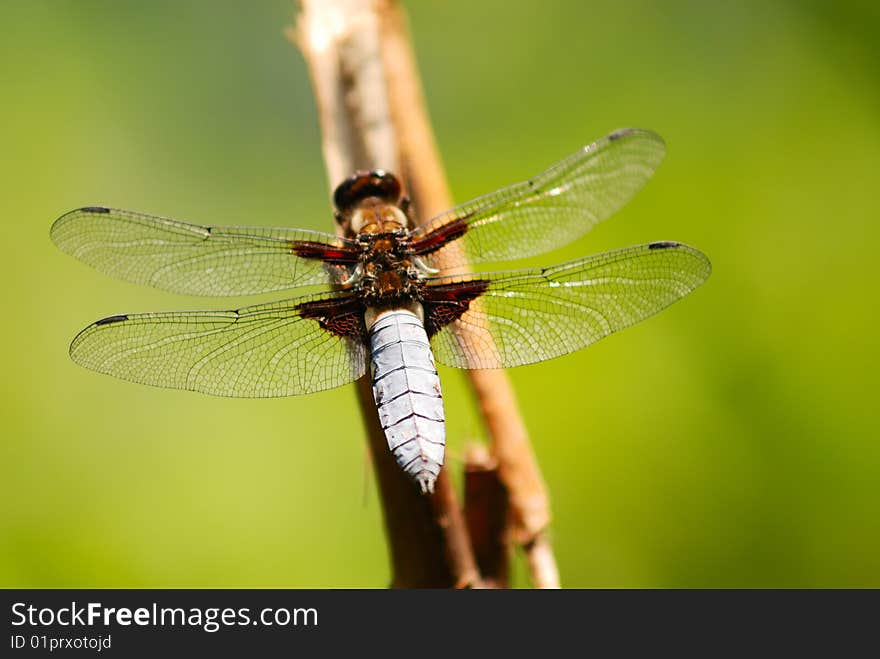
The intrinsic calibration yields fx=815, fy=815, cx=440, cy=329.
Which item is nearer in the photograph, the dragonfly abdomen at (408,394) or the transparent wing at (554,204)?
the dragonfly abdomen at (408,394)

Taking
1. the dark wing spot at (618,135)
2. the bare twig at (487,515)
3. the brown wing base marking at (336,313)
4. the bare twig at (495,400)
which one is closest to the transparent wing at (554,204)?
the dark wing spot at (618,135)

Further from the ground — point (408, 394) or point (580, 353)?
point (580, 353)

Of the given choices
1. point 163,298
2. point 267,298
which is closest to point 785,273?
point 267,298

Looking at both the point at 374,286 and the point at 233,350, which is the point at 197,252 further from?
the point at 374,286

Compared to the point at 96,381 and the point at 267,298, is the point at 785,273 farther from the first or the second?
the point at 96,381

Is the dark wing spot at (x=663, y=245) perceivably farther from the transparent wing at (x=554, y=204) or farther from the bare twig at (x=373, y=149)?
the bare twig at (x=373, y=149)

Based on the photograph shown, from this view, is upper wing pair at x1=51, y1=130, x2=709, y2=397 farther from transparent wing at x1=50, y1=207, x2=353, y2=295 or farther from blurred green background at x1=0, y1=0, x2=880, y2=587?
blurred green background at x1=0, y1=0, x2=880, y2=587

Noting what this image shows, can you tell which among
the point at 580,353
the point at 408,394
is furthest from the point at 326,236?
the point at 580,353
